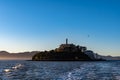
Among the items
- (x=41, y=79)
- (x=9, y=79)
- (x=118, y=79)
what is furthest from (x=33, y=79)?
(x=118, y=79)

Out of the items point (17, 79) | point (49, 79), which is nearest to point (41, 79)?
point (49, 79)

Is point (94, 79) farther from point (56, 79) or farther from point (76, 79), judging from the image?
point (56, 79)

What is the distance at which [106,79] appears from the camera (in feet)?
170

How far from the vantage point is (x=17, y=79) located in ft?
174

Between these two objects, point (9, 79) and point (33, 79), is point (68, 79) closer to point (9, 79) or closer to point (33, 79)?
point (33, 79)

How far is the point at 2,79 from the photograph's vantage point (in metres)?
53.2

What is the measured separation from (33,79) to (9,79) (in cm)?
516

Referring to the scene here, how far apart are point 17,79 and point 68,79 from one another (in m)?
10.3

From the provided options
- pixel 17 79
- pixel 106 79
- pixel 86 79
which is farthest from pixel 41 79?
pixel 106 79

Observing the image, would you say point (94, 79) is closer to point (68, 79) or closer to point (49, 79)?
point (68, 79)

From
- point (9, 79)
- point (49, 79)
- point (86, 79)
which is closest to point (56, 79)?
point (49, 79)

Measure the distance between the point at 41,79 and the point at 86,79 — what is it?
890 centimetres

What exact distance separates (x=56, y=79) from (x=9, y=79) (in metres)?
9.59

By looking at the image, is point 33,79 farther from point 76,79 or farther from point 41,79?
point 76,79
